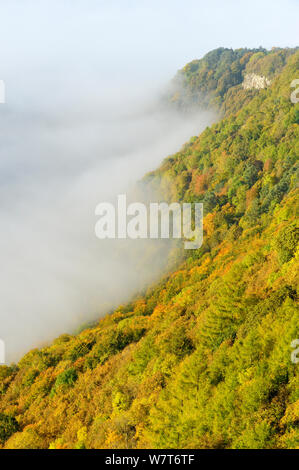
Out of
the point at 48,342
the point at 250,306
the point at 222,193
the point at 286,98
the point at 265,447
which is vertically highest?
the point at 286,98

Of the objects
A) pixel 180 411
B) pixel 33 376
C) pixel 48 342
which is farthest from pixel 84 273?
pixel 180 411

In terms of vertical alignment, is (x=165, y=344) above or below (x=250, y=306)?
below

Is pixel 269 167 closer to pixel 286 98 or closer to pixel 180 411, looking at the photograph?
pixel 286 98

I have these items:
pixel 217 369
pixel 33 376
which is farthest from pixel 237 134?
pixel 217 369

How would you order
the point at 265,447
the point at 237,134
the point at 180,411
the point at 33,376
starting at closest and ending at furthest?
the point at 265,447, the point at 180,411, the point at 33,376, the point at 237,134

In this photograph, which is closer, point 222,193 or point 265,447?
point 265,447

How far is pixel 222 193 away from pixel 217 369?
108 meters

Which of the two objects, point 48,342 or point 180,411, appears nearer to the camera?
point 180,411

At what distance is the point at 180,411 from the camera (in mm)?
39219

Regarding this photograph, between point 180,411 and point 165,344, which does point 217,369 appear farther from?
point 165,344

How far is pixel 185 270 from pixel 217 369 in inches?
3058
